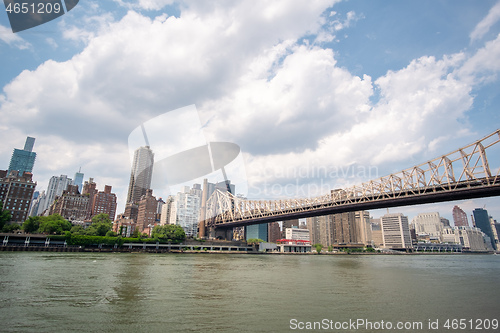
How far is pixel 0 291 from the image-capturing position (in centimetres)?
1296

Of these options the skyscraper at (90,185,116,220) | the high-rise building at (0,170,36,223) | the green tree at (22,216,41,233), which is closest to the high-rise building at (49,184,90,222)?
the skyscraper at (90,185,116,220)

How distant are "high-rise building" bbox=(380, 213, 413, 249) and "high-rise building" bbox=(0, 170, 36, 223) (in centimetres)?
17704

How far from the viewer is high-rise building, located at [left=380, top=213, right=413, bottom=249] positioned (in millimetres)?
164363

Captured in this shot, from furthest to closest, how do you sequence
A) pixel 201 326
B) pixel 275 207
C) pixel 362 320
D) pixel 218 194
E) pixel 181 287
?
pixel 218 194 < pixel 275 207 < pixel 181 287 < pixel 362 320 < pixel 201 326

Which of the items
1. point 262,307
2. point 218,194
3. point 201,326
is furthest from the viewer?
point 218,194

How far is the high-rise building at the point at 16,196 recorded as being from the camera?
85438 mm

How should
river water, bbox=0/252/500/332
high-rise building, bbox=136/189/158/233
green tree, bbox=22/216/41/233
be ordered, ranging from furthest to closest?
1. high-rise building, bbox=136/189/158/233
2. green tree, bbox=22/216/41/233
3. river water, bbox=0/252/500/332

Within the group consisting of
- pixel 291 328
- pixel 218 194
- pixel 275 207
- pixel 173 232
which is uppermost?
pixel 218 194

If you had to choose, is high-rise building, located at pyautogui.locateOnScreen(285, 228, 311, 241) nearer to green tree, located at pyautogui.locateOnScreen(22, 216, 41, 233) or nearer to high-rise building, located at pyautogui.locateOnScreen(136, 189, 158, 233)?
high-rise building, located at pyautogui.locateOnScreen(136, 189, 158, 233)

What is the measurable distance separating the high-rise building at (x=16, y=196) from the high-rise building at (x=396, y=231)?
17704cm

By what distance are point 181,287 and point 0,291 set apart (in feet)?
27.4

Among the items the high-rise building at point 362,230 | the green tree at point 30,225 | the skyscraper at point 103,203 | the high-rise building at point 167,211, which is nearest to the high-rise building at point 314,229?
the high-rise building at point 362,230

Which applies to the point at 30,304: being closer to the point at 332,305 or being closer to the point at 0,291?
the point at 0,291

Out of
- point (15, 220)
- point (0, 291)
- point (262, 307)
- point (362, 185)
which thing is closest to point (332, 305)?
point (262, 307)
